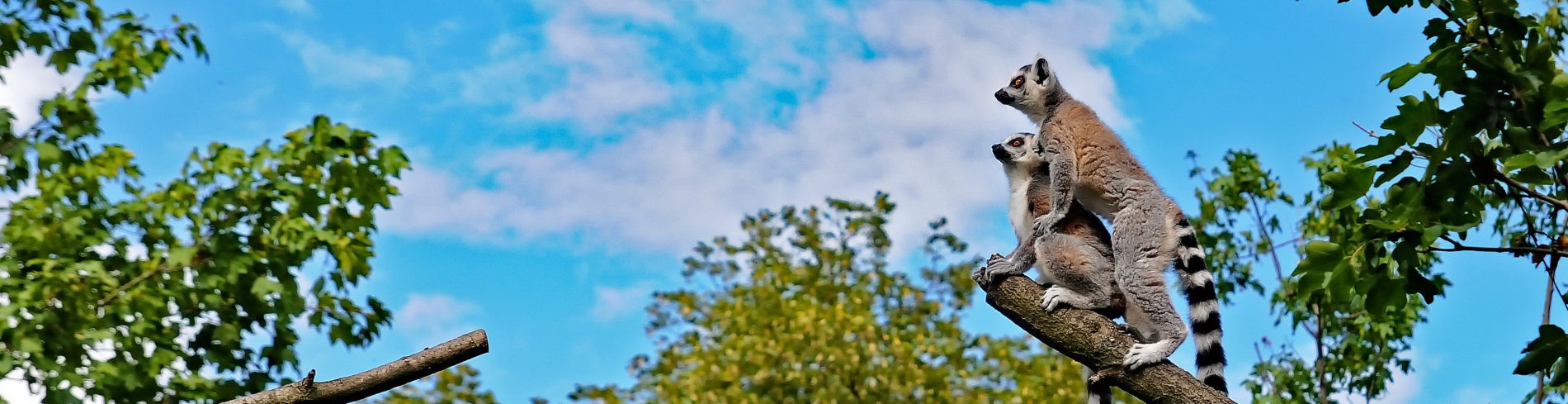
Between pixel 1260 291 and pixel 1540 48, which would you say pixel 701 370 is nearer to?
pixel 1260 291

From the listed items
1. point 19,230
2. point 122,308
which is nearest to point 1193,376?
point 122,308

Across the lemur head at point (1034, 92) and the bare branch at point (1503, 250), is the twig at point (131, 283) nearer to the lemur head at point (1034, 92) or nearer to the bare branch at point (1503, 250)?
the lemur head at point (1034, 92)

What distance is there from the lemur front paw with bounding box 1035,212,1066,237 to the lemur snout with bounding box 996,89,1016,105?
41.3 inches

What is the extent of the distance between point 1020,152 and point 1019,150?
1cm

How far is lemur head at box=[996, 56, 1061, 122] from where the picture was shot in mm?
5613

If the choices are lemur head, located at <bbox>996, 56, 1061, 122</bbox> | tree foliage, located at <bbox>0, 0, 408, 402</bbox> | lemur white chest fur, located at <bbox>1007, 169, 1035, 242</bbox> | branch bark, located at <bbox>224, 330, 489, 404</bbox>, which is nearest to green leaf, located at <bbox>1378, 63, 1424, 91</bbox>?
lemur white chest fur, located at <bbox>1007, 169, 1035, 242</bbox>

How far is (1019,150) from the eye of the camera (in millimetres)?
5234

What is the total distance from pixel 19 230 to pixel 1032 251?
24.1ft

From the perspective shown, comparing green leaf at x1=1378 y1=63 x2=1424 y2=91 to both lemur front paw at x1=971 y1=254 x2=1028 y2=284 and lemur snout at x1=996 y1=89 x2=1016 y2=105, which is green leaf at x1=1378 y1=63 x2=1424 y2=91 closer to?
lemur front paw at x1=971 y1=254 x2=1028 y2=284

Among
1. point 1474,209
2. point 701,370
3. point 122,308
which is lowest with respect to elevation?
point 1474,209

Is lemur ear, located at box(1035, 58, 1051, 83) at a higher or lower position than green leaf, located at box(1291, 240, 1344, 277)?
higher

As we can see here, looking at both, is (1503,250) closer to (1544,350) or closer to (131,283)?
(1544,350)

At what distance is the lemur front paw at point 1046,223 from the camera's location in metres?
4.68

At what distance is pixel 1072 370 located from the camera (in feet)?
44.1
